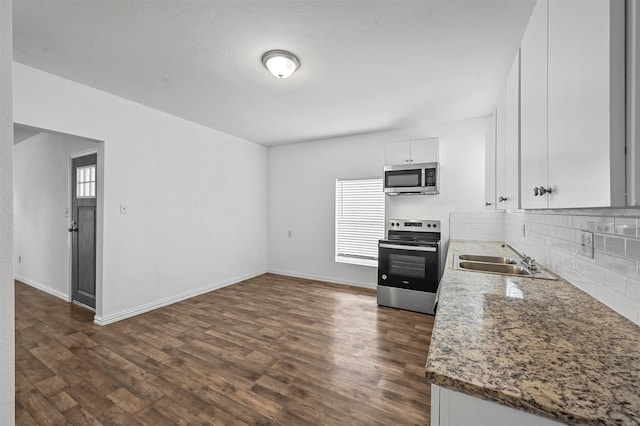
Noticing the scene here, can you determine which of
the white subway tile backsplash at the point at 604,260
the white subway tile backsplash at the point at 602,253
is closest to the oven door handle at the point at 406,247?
the white subway tile backsplash at the point at 602,253

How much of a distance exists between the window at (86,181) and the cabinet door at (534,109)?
4373 mm

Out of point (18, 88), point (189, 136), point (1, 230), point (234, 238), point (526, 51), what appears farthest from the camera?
point (234, 238)

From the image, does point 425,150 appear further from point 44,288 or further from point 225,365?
point 44,288

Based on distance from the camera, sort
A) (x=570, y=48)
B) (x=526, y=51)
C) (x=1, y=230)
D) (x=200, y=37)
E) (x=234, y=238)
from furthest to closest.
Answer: (x=234, y=238), (x=200, y=37), (x=526, y=51), (x=570, y=48), (x=1, y=230)

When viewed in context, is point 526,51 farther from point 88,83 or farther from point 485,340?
point 88,83

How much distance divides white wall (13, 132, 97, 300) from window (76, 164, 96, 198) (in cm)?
26

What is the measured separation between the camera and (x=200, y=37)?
2.01 meters

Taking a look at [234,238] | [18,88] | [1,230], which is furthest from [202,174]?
[1,230]

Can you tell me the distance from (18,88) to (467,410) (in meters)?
3.82

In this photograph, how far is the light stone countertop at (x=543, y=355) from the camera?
60 cm

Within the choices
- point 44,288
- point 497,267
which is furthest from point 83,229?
point 497,267

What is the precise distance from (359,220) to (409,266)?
4.25 ft

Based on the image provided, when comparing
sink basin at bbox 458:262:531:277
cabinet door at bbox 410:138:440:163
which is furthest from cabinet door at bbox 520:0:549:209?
cabinet door at bbox 410:138:440:163

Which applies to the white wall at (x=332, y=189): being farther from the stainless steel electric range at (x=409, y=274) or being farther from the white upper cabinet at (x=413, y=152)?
the stainless steel electric range at (x=409, y=274)
